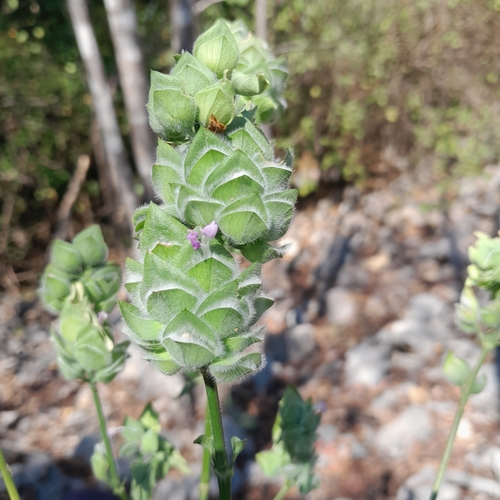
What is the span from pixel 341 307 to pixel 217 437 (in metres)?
3.42

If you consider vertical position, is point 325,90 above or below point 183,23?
below

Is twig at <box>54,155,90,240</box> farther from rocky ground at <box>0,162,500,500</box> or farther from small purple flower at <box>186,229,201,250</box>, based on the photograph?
small purple flower at <box>186,229,201,250</box>

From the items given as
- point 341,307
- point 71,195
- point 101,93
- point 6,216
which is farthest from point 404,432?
point 6,216

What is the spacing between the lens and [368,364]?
3.53 meters

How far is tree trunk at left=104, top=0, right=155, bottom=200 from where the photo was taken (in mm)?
2801

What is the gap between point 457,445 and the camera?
9.75 feet

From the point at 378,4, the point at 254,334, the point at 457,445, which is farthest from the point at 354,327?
the point at 378,4

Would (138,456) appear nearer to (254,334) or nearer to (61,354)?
(61,354)

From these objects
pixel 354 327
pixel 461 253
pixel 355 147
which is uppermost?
pixel 355 147

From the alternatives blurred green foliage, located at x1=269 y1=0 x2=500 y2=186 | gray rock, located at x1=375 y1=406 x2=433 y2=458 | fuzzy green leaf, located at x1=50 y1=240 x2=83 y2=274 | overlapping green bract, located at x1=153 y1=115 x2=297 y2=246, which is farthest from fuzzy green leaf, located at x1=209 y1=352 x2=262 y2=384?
blurred green foliage, located at x1=269 y1=0 x2=500 y2=186

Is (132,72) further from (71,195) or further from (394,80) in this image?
(394,80)

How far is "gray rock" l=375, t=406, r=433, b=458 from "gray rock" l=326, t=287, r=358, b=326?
36.0 inches

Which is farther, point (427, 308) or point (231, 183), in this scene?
point (427, 308)

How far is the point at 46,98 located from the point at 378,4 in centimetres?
372
